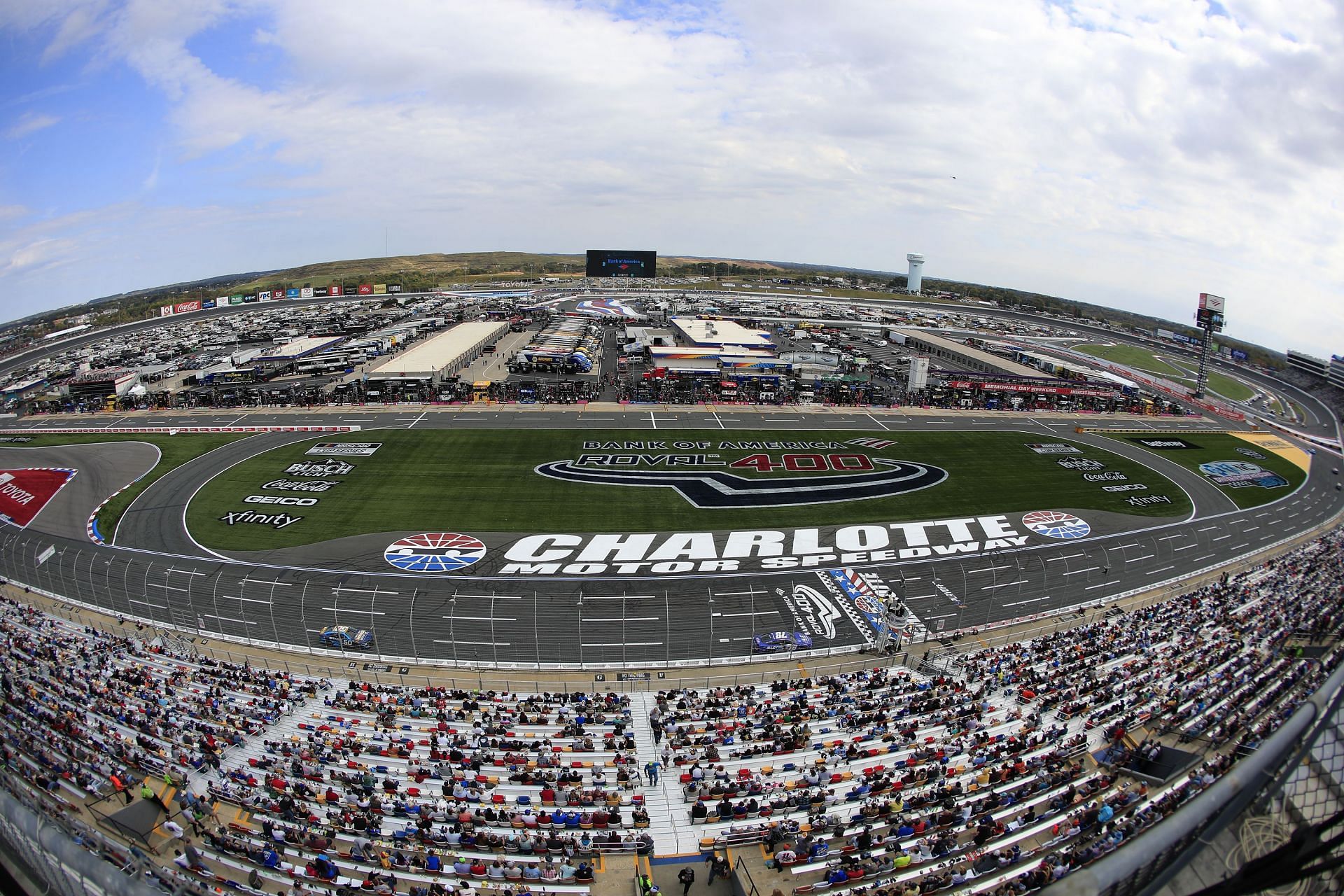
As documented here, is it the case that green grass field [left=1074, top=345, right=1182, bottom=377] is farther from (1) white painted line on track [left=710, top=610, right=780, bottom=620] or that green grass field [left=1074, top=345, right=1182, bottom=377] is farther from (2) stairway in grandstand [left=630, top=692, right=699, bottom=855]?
(2) stairway in grandstand [left=630, top=692, right=699, bottom=855]

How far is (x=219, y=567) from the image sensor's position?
35281 mm

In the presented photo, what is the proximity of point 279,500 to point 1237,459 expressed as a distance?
80.9 metres

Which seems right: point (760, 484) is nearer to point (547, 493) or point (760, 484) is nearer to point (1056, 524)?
point (547, 493)

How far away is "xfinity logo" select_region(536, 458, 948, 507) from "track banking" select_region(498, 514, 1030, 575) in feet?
15.8

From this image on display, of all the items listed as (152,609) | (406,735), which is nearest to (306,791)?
(406,735)

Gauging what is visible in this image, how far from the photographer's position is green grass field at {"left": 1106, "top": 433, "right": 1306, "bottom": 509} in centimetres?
5127

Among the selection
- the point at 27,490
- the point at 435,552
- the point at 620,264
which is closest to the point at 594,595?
the point at 435,552

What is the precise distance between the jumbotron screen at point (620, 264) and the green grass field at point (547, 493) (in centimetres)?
9186

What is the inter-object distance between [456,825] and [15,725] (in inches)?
597

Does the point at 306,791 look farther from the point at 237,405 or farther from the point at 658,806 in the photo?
the point at 237,405

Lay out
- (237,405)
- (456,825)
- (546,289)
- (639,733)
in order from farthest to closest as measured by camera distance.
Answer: (546,289)
(237,405)
(639,733)
(456,825)

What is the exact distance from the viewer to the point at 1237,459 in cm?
6000

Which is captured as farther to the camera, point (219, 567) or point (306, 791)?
point (219, 567)

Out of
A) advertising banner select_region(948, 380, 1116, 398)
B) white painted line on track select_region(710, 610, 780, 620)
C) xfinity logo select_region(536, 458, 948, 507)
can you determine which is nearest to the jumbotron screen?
advertising banner select_region(948, 380, 1116, 398)
